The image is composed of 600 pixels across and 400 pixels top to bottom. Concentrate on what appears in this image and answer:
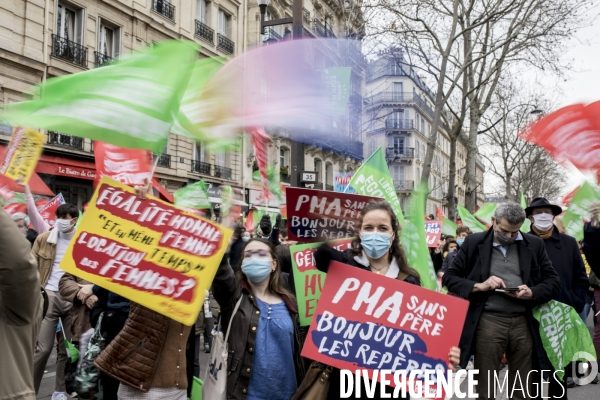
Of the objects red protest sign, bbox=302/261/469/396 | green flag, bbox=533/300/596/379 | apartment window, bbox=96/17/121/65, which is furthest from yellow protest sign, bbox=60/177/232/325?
apartment window, bbox=96/17/121/65

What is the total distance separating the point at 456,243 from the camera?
30.6ft

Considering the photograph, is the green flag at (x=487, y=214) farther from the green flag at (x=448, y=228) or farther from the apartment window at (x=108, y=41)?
the apartment window at (x=108, y=41)

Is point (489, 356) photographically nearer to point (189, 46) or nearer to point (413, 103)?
point (189, 46)

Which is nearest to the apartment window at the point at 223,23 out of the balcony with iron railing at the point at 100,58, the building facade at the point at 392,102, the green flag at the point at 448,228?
the balcony with iron railing at the point at 100,58

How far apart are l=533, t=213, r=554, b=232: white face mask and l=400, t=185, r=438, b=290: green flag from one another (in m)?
1.52

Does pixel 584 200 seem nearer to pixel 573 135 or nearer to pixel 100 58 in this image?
pixel 573 135

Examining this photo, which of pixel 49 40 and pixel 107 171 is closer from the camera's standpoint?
pixel 107 171

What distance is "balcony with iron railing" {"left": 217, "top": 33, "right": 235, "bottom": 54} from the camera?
1029 inches

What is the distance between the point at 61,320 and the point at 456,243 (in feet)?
20.7

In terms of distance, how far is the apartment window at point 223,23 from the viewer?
2673 cm

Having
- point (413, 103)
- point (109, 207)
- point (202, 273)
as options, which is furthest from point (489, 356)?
point (413, 103)

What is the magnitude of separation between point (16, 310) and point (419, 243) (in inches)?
108

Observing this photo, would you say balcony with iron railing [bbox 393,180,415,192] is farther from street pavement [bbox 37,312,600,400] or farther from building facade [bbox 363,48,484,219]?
street pavement [bbox 37,312,600,400]

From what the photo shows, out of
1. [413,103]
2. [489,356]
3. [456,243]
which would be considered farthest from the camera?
[413,103]
